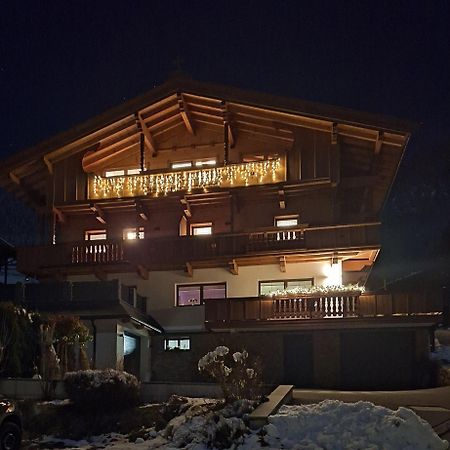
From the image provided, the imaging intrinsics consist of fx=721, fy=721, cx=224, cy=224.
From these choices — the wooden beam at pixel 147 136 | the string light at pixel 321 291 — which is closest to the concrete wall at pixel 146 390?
the string light at pixel 321 291

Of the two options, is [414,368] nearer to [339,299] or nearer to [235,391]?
[339,299]

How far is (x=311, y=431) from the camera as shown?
1359cm

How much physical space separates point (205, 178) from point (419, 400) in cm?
1437

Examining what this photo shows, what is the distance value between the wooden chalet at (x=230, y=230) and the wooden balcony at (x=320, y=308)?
43mm

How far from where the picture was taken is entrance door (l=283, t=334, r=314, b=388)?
1018 inches

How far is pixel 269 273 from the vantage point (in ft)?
96.8

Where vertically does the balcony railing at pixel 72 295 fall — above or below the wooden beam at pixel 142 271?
below

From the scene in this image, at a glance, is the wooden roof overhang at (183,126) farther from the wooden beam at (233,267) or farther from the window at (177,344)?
the window at (177,344)

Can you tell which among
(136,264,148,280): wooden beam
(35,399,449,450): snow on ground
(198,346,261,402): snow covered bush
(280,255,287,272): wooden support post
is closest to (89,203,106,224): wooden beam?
(136,264,148,280): wooden beam

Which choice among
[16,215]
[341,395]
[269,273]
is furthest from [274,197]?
[16,215]

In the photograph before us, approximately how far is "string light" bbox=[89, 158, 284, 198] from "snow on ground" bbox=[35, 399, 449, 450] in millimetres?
15674

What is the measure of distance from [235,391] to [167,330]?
520 inches

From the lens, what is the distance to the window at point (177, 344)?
28703 millimetres

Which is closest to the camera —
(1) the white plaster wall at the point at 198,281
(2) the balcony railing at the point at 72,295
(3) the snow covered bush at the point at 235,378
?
(3) the snow covered bush at the point at 235,378
